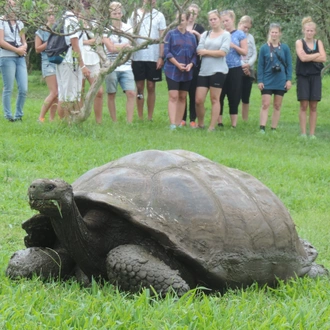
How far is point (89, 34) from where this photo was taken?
927cm

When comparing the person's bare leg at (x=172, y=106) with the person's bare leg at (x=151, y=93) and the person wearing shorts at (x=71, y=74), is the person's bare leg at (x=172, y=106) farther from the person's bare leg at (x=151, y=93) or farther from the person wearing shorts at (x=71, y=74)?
the person wearing shorts at (x=71, y=74)

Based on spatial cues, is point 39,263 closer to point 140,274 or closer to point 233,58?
point 140,274

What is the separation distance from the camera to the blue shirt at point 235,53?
10.3 m

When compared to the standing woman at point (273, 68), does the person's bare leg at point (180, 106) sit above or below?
below

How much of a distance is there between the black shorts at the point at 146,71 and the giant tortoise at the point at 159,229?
22.3 ft

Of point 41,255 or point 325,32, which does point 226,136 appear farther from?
point 41,255

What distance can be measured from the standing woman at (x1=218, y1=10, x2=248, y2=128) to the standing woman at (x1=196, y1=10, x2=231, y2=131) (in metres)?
0.55

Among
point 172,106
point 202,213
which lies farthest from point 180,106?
point 202,213

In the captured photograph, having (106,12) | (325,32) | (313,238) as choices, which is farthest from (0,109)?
(313,238)

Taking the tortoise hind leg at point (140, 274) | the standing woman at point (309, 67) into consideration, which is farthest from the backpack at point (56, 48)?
the tortoise hind leg at point (140, 274)

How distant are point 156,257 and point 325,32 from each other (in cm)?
1115

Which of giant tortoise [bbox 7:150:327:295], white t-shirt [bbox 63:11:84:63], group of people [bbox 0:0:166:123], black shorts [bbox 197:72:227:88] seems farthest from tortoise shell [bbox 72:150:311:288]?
black shorts [bbox 197:72:227:88]

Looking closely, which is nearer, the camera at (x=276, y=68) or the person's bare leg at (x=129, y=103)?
the person's bare leg at (x=129, y=103)

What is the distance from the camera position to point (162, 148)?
301 inches
